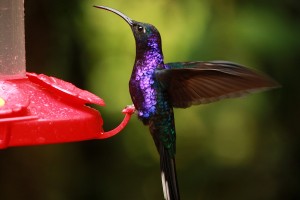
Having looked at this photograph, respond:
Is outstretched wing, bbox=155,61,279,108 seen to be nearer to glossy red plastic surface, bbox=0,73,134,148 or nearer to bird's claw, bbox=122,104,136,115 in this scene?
bird's claw, bbox=122,104,136,115

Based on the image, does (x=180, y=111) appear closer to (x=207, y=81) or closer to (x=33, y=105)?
(x=207, y=81)

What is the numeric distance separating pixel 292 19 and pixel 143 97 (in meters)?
2.28

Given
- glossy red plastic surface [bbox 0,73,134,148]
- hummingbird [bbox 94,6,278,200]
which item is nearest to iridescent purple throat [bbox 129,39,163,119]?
hummingbird [bbox 94,6,278,200]

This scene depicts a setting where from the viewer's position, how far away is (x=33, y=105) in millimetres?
2531

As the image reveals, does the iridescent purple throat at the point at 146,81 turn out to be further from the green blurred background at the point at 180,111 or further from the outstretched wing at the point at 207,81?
→ the green blurred background at the point at 180,111

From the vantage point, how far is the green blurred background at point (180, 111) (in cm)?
491

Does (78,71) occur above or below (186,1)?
below

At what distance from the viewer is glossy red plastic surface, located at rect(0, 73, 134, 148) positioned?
2.34 meters

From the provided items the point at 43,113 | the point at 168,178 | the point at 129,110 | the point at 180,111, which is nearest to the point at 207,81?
the point at 129,110

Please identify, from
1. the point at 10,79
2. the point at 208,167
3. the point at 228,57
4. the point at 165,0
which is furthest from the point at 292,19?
the point at 10,79

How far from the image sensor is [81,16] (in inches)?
200

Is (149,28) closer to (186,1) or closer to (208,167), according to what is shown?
(186,1)

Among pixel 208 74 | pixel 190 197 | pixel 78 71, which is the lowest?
pixel 190 197

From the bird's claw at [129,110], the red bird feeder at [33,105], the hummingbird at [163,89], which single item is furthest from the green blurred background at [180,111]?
the red bird feeder at [33,105]
